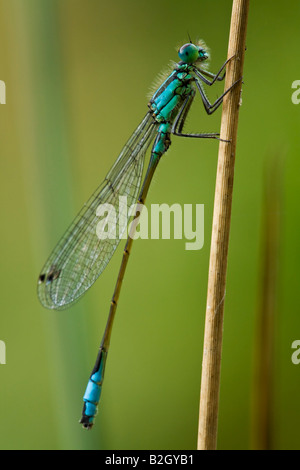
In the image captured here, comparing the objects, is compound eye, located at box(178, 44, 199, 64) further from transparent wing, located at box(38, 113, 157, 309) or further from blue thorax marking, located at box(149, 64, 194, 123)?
transparent wing, located at box(38, 113, 157, 309)

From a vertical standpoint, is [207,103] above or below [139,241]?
above

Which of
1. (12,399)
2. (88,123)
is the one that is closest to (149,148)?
(88,123)

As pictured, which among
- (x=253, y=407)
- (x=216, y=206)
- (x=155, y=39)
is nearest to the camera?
(x=216, y=206)

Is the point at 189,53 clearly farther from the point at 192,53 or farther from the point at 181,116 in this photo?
the point at 181,116

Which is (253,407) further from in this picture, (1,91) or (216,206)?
(1,91)

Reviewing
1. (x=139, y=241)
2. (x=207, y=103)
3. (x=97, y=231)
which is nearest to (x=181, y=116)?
(x=207, y=103)

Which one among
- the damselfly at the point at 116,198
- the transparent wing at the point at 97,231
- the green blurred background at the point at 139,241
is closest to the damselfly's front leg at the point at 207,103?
the damselfly at the point at 116,198

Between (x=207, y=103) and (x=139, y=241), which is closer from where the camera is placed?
(x=207, y=103)
